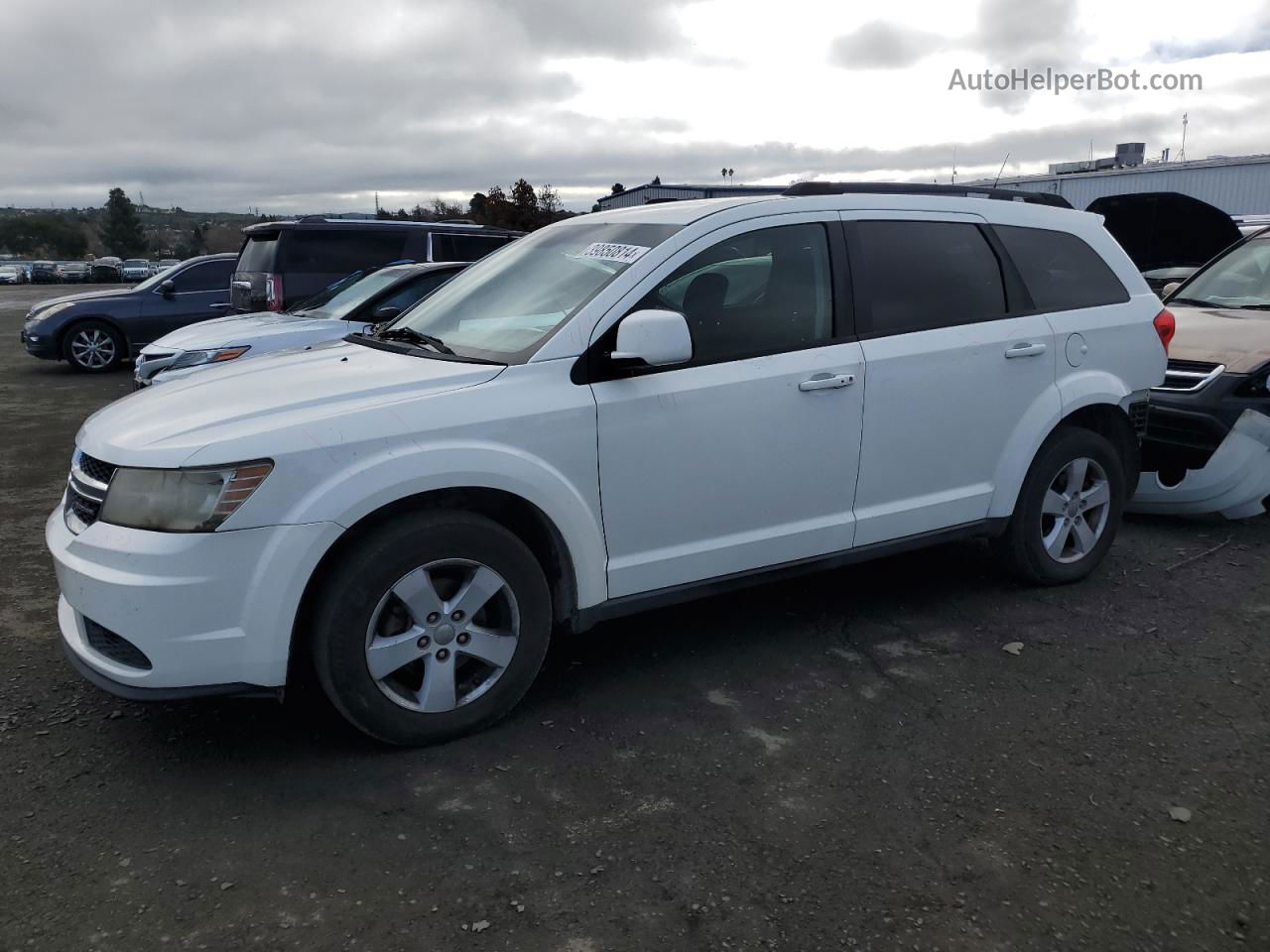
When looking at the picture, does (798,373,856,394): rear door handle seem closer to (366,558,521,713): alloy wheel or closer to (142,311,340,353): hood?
(366,558,521,713): alloy wheel

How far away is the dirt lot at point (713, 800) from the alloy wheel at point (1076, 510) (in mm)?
364

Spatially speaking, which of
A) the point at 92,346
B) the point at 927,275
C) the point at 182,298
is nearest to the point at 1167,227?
the point at 927,275

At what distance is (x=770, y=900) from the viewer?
8.70ft

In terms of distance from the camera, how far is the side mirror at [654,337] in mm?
3432

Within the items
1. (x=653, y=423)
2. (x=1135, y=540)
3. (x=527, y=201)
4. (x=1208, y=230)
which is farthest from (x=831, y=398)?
(x=527, y=201)

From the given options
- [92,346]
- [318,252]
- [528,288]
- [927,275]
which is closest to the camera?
[528,288]

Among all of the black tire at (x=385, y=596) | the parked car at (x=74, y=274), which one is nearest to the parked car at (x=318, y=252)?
the black tire at (x=385, y=596)

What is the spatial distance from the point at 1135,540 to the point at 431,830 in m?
4.52

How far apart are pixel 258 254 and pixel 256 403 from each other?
8.57 metres

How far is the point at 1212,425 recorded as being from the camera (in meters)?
5.68

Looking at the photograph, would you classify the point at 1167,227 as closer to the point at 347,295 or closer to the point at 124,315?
the point at 347,295

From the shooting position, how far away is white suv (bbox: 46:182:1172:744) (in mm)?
3078

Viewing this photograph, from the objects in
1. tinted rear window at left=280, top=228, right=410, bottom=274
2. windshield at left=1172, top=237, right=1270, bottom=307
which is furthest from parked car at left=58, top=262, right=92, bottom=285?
windshield at left=1172, top=237, right=1270, bottom=307

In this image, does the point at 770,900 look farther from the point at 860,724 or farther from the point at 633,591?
the point at 633,591
